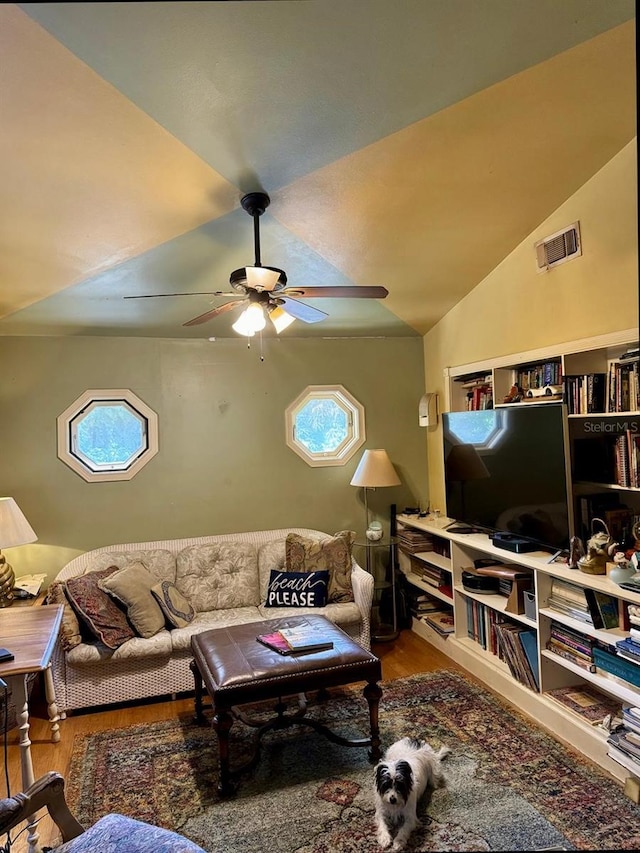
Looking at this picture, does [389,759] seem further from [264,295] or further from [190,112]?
[190,112]

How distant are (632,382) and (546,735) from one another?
1713mm

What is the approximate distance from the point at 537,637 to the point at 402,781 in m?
1.21

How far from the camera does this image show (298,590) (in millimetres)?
3529

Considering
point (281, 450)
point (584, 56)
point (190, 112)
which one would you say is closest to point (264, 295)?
point (190, 112)

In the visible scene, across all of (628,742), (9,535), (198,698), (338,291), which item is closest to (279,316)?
(338,291)

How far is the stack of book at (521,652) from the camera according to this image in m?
2.83

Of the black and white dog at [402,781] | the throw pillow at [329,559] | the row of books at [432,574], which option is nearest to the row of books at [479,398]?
the row of books at [432,574]

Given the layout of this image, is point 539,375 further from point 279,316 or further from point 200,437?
point 200,437

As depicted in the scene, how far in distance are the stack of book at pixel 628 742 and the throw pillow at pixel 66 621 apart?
2.68 metres

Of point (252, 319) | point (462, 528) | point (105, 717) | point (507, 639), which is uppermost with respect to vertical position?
point (252, 319)

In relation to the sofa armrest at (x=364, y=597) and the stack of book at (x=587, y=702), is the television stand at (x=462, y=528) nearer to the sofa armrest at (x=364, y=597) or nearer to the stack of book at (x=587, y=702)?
the sofa armrest at (x=364, y=597)

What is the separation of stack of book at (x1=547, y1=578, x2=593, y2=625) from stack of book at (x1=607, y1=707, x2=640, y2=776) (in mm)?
384

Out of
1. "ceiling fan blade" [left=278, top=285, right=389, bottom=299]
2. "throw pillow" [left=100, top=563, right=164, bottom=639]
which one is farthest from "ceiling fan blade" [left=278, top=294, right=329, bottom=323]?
"throw pillow" [left=100, top=563, right=164, bottom=639]

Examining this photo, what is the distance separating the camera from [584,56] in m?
1.87
